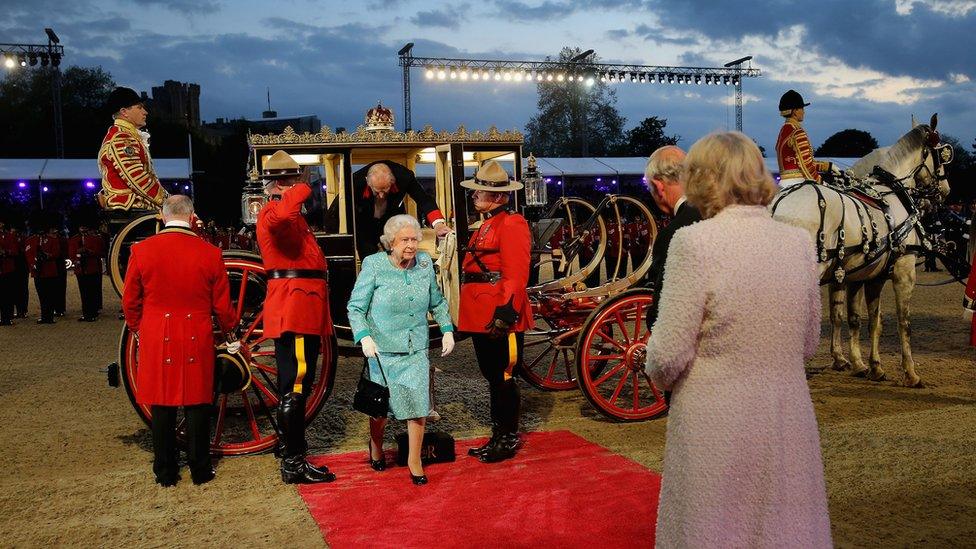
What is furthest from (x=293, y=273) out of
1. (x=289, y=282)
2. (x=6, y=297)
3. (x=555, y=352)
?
(x=6, y=297)

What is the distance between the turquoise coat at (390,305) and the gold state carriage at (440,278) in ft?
2.70

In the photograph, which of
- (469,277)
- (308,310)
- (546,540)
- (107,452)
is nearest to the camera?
(546,540)

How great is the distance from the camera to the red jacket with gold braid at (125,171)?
17.7 ft

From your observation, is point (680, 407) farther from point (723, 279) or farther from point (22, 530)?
point (22, 530)

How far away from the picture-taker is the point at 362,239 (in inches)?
240

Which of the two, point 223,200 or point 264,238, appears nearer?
point 264,238

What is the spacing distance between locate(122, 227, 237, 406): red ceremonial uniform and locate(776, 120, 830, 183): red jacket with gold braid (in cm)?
518

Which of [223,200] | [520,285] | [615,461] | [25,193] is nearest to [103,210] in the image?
[520,285]

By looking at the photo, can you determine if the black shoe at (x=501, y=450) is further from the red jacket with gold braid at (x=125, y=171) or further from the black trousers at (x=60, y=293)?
the black trousers at (x=60, y=293)

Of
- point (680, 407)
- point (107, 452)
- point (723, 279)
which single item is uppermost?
point (723, 279)

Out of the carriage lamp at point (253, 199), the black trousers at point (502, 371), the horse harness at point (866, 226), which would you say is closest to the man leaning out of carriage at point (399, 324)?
the black trousers at point (502, 371)

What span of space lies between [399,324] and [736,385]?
2.79 metres

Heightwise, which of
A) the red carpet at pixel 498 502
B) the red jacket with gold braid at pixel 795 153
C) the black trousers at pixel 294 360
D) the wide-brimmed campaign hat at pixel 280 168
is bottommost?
the red carpet at pixel 498 502

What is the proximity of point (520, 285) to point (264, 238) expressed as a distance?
4.95ft
